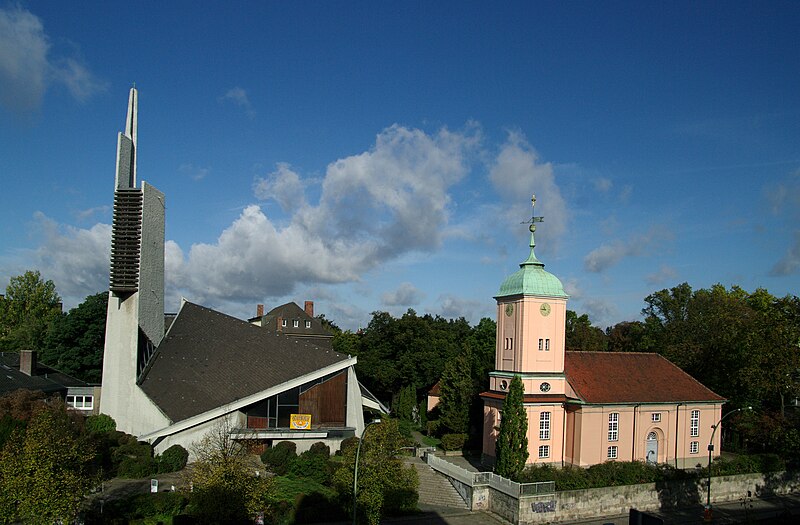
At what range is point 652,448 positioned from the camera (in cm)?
3934

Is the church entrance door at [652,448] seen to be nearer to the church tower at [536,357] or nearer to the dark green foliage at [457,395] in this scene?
the church tower at [536,357]

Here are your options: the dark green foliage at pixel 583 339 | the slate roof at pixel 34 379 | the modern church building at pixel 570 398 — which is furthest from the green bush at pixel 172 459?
the dark green foliage at pixel 583 339

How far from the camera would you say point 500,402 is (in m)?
37.5

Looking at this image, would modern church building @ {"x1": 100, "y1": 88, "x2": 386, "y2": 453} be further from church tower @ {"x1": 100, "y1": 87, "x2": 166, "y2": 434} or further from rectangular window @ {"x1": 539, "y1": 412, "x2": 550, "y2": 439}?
rectangular window @ {"x1": 539, "y1": 412, "x2": 550, "y2": 439}

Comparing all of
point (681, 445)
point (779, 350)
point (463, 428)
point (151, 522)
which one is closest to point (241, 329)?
point (463, 428)

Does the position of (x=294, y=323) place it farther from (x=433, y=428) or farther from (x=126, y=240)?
(x=126, y=240)

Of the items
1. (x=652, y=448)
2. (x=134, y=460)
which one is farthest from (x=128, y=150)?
(x=652, y=448)

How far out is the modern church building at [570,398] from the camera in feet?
120

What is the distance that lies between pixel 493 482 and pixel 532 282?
Answer: 38.3ft

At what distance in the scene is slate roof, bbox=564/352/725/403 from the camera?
37866mm

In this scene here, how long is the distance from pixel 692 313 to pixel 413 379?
28.3 m

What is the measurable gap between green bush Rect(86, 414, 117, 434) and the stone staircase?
696 inches

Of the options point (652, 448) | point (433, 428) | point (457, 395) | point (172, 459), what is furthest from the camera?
point (433, 428)

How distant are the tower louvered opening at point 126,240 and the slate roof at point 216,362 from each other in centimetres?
520
